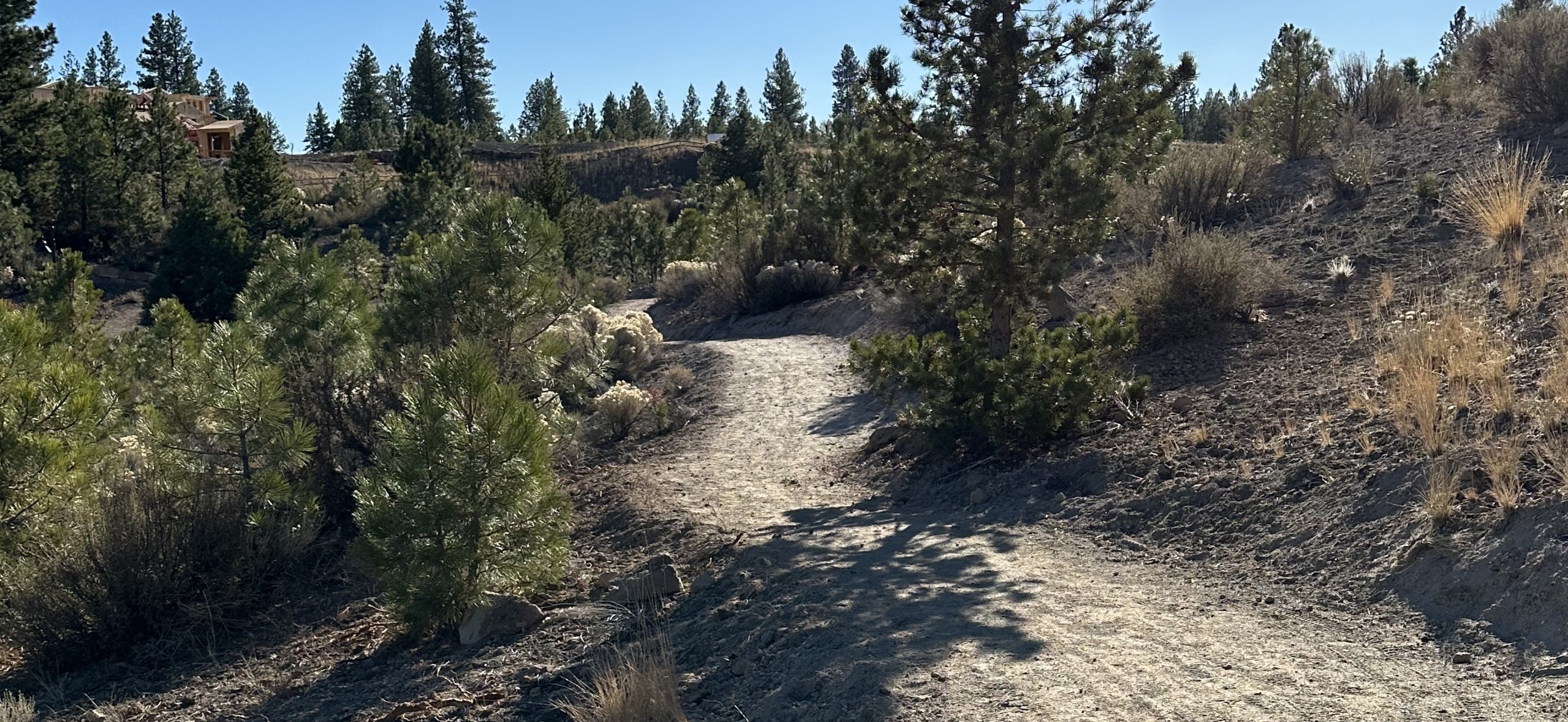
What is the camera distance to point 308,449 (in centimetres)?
830

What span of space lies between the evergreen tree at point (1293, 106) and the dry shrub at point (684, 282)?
9.76 metres

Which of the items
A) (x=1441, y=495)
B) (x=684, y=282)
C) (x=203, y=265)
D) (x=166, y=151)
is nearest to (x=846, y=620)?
(x=1441, y=495)

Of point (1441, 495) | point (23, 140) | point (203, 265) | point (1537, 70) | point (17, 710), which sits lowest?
point (17, 710)

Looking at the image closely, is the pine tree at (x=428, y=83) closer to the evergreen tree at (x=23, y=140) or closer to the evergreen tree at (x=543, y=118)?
the evergreen tree at (x=543, y=118)

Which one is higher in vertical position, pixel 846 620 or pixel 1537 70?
pixel 1537 70

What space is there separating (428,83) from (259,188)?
2844cm

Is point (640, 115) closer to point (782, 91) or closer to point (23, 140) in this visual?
point (782, 91)

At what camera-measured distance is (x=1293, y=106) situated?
50.4ft

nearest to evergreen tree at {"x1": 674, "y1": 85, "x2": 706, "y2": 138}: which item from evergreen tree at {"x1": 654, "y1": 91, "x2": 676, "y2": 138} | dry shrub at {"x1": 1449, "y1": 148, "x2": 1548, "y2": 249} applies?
evergreen tree at {"x1": 654, "y1": 91, "x2": 676, "y2": 138}

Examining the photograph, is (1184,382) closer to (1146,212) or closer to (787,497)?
(787,497)

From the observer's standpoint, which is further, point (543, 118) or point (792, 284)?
point (543, 118)

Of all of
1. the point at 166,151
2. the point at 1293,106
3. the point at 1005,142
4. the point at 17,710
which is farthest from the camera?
the point at 166,151

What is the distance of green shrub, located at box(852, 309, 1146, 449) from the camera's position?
7852mm

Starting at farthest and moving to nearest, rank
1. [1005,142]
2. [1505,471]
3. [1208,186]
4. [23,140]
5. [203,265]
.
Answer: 1. [23,140]
2. [203,265]
3. [1208,186]
4. [1005,142]
5. [1505,471]
